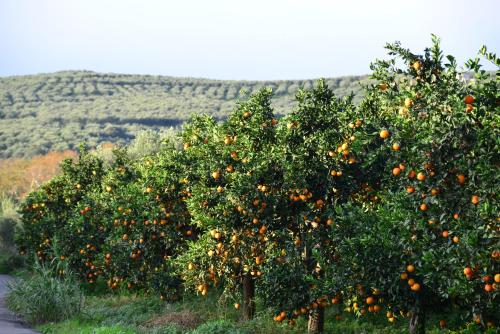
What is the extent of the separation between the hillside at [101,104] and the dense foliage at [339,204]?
67.7m

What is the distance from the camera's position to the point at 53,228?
25.8 m

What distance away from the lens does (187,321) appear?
603 inches

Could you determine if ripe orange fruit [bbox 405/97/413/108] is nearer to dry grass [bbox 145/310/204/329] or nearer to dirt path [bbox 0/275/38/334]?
dry grass [bbox 145/310/204/329]

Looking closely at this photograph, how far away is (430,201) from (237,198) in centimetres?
479

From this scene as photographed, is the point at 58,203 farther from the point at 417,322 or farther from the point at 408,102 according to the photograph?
the point at 408,102

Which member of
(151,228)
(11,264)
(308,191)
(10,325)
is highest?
(308,191)

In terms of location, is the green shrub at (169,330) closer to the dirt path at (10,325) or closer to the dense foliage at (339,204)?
the dense foliage at (339,204)

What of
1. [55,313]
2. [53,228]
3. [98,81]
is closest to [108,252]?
[55,313]

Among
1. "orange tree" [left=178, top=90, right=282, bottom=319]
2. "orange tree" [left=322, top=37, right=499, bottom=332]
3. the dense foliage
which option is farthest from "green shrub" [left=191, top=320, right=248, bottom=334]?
"orange tree" [left=322, top=37, right=499, bottom=332]

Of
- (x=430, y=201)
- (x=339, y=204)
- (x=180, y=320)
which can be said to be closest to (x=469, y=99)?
(x=430, y=201)

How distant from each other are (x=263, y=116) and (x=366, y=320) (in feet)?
17.5

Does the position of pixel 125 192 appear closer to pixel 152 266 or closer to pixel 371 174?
pixel 152 266

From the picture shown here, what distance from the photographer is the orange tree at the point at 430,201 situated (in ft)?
27.0

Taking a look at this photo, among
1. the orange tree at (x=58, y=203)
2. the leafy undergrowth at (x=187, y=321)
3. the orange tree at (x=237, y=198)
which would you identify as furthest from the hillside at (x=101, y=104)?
the orange tree at (x=237, y=198)
